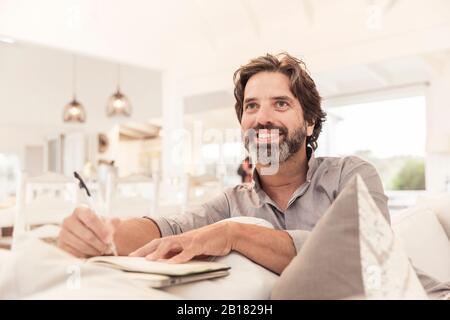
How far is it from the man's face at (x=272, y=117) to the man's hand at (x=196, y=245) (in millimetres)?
419

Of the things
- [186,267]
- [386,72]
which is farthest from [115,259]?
[386,72]

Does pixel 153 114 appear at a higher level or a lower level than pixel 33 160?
higher

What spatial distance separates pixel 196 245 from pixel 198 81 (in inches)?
213

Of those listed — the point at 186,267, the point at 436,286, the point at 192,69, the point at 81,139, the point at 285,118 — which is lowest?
the point at 436,286

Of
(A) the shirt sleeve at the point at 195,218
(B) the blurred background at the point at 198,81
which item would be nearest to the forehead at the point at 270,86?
(A) the shirt sleeve at the point at 195,218

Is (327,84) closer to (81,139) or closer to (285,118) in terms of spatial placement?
(81,139)

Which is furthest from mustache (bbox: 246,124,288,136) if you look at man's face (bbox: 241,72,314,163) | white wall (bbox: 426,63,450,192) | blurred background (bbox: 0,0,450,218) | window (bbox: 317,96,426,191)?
window (bbox: 317,96,426,191)

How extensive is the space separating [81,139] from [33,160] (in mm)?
1125

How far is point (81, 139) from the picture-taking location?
9.08 metres

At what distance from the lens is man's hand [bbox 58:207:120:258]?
1.90ft

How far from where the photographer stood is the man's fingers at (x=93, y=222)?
0.60 m

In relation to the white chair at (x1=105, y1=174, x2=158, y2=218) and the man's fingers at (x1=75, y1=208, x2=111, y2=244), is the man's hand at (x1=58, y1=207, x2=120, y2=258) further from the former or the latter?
the white chair at (x1=105, y1=174, x2=158, y2=218)
